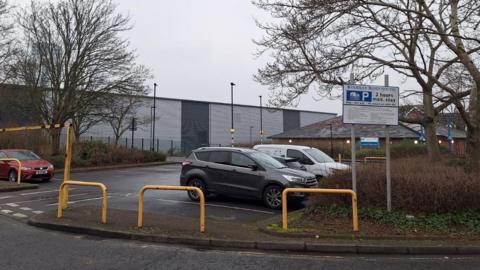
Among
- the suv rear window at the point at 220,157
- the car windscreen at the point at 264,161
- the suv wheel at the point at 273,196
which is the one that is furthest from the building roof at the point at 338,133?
the suv wheel at the point at 273,196

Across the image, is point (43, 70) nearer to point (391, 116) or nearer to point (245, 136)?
point (391, 116)

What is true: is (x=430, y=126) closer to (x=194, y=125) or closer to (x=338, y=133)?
(x=338, y=133)

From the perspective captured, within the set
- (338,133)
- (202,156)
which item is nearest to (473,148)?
(202,156)

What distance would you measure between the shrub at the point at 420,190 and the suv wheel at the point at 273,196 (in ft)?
6.16

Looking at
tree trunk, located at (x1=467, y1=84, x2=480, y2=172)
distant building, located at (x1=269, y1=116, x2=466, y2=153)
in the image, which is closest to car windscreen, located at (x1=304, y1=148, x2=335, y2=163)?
tree trunk, located at (x1=467, y1=84, x2=480, y2=172)

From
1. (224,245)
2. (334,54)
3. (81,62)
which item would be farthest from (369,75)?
(81,62)

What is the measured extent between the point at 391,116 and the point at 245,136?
240 feet

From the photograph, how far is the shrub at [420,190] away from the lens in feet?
31.3

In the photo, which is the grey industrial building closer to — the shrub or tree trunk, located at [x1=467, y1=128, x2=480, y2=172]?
tree trunk, located at [x1=467, y1=128, x2=480, y2=172]

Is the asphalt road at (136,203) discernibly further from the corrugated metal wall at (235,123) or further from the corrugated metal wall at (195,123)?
the corrugated metal wall at (235,123)

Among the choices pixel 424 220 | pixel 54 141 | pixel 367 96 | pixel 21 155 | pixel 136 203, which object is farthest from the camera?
pixel 54 141

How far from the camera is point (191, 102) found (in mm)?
77688

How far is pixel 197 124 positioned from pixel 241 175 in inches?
2553

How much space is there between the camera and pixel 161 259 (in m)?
7.29
